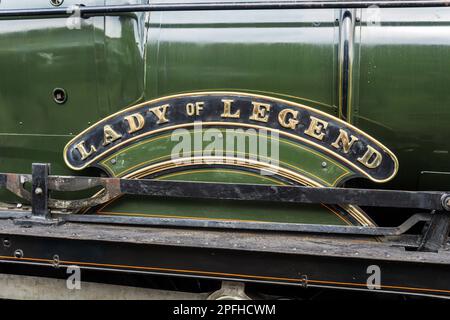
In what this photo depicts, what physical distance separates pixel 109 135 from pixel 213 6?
809mm

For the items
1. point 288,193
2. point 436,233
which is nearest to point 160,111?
point 288,193

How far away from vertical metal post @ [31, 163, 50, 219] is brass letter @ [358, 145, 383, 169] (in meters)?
1.52

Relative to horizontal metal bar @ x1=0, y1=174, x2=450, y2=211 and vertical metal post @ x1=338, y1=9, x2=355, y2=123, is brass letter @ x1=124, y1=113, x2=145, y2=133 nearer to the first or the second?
horizontal metal bar @ x1=0, y1=174, x2=450, y2=211

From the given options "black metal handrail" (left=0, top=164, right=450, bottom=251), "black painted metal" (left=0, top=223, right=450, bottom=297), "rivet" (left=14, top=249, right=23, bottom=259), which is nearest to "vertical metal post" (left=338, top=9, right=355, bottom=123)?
"black metal handrail" (left=0, top=164, right=450, bottom=251)

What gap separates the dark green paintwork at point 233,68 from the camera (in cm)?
226

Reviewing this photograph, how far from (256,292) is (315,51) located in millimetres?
1208

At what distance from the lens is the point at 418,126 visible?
7.50 feet

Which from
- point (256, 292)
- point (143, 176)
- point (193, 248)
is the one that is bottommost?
point (256, 292)

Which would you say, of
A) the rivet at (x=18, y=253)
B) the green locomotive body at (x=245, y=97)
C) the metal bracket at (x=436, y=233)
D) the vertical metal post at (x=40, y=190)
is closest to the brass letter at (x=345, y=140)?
the green locomotive body at (x=245, y=97)

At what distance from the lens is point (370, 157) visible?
219cm

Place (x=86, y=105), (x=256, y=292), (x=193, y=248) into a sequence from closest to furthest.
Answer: (x=193, y=248) → (x=256, y=292) → (x=86, y=105)

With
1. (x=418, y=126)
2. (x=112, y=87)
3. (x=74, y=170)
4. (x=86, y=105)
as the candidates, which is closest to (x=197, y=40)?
(x=112, y=87)

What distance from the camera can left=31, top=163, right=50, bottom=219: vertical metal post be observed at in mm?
2410

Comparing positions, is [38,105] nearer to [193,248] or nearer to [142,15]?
[142,15]
